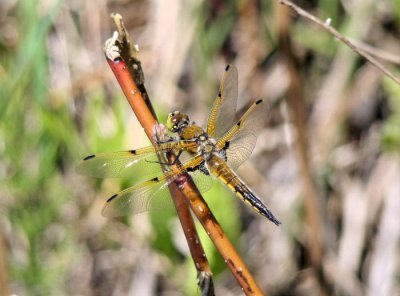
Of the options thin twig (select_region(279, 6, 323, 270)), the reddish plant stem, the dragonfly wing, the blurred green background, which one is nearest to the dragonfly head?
the dragonfly wing

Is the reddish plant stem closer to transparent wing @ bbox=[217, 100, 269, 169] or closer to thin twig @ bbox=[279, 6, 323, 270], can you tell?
transparent wing @ bbox=[217, 100, 269, 169]

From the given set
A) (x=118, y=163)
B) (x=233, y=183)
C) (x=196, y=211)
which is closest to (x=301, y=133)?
(x=233, y=183)

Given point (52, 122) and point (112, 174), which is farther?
point (52, 122)

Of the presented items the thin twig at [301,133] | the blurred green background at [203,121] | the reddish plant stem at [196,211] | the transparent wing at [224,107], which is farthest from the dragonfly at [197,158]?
the blurred green background at [203,121]

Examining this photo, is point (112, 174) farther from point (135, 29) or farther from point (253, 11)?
point (135, 29)

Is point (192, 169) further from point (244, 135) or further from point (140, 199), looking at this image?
point (244, 135)

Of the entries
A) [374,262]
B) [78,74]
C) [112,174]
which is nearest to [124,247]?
[78,74]
